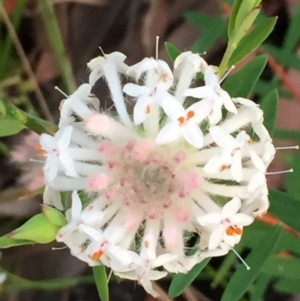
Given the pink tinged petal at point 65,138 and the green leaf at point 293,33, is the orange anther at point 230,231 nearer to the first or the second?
the pink tinged petal at point 65,138

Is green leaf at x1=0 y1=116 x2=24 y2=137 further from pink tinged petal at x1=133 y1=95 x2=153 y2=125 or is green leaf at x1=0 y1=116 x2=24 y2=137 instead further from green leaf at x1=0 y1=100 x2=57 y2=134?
pink tinged petal at x1=133 y1=95 x2=153 y2=125

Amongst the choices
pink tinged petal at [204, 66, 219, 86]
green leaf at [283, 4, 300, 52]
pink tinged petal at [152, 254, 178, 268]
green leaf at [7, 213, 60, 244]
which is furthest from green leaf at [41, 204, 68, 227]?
green leaf at [283, 4, 300, 52]

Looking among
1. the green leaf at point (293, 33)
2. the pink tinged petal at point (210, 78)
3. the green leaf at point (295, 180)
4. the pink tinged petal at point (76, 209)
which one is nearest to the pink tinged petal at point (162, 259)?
the pink tinged petal at point (76, 209)

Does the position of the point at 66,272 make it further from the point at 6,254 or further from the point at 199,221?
the point at 199,221

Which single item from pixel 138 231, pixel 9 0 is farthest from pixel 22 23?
pixel 138 231

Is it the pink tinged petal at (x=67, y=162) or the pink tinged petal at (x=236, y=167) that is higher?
the pink tinged petal at (x=236, y=167)

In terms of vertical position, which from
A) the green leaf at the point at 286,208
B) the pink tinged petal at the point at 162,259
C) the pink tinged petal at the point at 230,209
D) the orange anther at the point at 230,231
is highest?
the pink tinged petal at the point at 230,209

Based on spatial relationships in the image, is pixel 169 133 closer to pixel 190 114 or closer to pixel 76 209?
pixel 190 114
